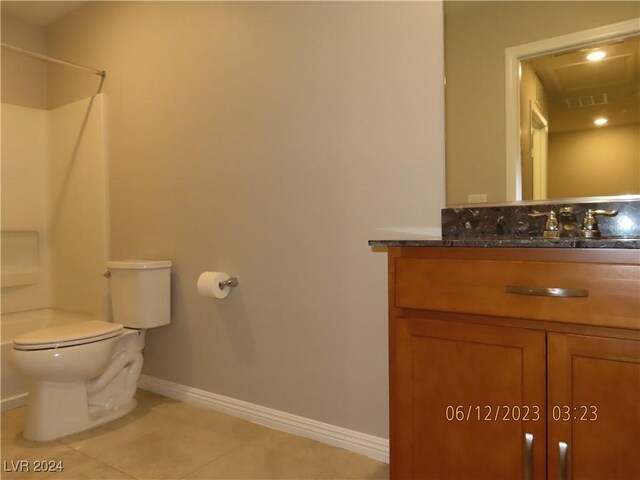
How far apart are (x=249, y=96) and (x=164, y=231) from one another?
0.89m

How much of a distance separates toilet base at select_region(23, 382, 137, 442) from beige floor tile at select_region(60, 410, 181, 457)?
1.8 inches

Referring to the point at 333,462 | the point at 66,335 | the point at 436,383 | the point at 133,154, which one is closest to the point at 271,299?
the point at 333,462

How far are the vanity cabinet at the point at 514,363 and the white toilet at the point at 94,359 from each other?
146cm

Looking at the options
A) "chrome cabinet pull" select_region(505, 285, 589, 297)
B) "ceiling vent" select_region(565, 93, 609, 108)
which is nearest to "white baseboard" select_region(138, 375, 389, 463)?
"chrome cabinet pull" select_region(505, 285, 589, 297)

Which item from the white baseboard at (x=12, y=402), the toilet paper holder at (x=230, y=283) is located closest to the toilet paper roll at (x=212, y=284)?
the toilet paper holder at (x=230, y=283)

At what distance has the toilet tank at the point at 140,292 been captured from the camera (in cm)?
222

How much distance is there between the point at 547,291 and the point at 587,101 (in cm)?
83

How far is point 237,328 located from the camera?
211 cm

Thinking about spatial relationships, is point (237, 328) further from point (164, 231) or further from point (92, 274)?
point (92, 274)

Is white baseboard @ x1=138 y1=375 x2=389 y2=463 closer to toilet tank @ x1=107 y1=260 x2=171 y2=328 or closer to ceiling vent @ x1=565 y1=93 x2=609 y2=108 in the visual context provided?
toilet tank @ x1=107 y1=260 x2=171 y2=328

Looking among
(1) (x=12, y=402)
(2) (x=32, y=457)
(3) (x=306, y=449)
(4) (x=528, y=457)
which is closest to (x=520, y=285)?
(4) (x=528, y=457)

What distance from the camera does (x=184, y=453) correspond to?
1.76m

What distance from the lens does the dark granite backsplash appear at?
131 cm

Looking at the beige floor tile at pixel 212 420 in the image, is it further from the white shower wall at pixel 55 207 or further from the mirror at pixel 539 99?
the mirror at pixel 539 99
